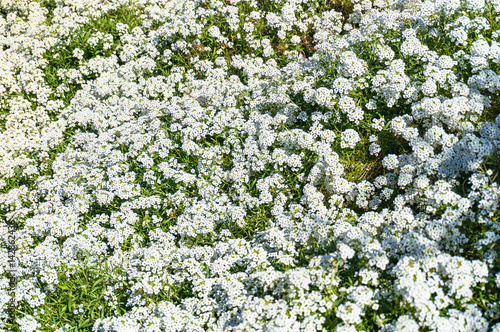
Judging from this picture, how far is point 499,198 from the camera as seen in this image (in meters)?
5.56

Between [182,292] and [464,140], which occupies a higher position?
[464,140]

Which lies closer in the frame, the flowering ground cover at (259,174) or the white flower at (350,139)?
the flowering ground cover at (259,174)

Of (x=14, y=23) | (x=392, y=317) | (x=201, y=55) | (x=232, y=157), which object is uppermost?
(x=14, y=23)

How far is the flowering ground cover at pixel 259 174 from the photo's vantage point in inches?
209

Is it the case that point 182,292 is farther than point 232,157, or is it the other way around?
point 232,157

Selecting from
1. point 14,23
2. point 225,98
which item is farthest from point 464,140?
point 14,23

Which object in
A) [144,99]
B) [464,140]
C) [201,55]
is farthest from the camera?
[201,55]

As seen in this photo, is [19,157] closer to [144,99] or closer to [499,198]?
[144,99]

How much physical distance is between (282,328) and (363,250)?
130 cm

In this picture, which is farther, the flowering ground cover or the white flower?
the white flower

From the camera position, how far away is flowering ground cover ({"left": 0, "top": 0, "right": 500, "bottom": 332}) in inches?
209

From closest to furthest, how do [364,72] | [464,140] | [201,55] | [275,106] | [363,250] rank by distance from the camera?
[363,250] < [464,140] < [364,72] < [275,106] < [201,55]

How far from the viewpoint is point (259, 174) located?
7539mm

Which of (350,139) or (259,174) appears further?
(259,174)
